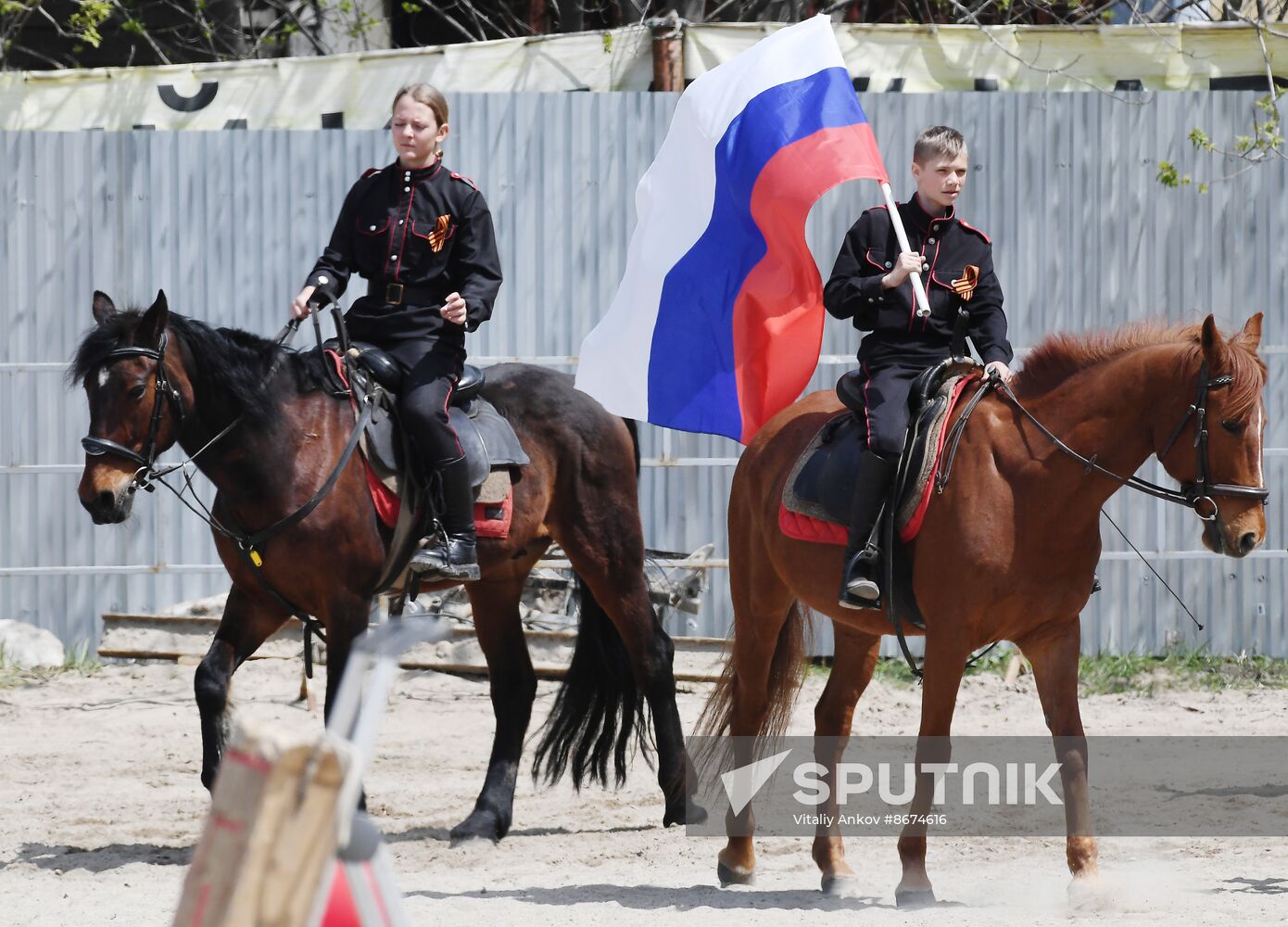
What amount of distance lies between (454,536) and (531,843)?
1.31 m

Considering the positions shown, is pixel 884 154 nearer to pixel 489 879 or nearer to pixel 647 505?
pixel 647 505

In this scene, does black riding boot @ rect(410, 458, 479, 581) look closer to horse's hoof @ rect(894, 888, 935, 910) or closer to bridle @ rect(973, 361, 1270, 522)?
horse's hoof @ rect(894, 888, 935, 910)

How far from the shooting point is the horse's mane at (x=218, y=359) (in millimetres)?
5605

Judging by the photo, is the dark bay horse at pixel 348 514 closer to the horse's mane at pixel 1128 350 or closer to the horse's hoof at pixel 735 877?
the horse's hoof at pixel 735 877

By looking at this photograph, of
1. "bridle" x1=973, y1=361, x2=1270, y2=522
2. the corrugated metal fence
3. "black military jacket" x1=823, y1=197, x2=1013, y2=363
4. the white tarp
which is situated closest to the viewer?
"bridle" x1=973, y1=361, x2=1270, y2=522

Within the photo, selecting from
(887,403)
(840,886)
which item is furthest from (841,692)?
(887,403)

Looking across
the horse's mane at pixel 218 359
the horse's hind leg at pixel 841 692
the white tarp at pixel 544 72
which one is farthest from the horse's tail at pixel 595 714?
the white tarp at pixel 544 72

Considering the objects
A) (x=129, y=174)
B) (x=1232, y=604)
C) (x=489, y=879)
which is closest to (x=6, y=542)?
(x=129, y=174)

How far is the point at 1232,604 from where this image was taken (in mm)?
9781

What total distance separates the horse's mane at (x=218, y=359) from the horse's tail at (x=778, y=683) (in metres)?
2.04

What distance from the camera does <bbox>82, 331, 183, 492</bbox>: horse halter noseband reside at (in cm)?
550

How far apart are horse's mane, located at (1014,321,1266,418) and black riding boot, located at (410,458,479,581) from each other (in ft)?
7.19

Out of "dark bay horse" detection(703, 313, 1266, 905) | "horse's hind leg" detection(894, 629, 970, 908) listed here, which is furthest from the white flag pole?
"horse's hind leg" detection(894, 629, 970, 908)

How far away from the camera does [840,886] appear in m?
5.38
